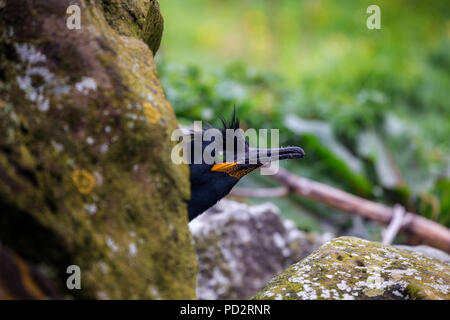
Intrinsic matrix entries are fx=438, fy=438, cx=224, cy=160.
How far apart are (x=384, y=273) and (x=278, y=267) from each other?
179 cm

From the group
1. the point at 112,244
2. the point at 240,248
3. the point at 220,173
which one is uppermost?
the point at 220,173

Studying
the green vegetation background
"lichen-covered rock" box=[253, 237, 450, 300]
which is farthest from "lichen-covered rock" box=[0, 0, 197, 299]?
the green vegetation background

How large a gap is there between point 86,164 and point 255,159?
2.67 ft

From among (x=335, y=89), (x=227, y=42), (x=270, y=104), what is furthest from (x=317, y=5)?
(x=270, y=104)

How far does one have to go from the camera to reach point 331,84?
9.11m

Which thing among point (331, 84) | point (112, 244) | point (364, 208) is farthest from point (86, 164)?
point (331, 84)

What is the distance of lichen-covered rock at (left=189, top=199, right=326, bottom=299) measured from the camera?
3.26 meters

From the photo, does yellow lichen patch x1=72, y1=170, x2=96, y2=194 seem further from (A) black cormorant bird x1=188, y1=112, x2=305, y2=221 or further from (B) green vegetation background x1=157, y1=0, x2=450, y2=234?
(B) green vegetation background x1=157, y1=0, x2=450, y2=234

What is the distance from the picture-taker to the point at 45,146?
4.90ft

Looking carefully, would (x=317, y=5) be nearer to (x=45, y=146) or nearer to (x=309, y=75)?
(x=309, y=75)

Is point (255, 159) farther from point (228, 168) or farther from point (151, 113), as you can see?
point (151, 113)

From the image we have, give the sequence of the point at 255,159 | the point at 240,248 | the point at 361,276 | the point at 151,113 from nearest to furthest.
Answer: the point at 151,113 → the point at 361,276 → the point at 255,159 → the point at 240,248

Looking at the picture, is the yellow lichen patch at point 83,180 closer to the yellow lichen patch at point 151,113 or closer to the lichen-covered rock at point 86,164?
the lichen-covered rock at point 86,164
